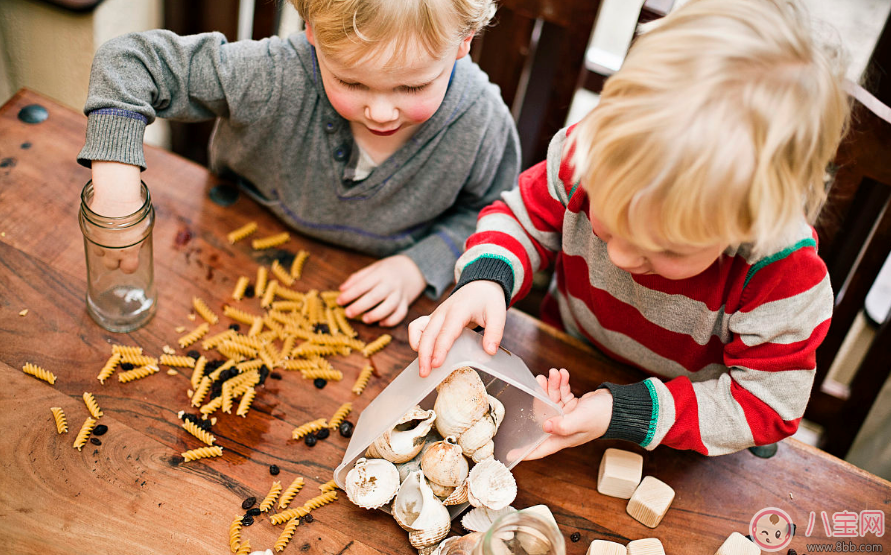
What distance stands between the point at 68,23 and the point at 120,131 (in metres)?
1.04

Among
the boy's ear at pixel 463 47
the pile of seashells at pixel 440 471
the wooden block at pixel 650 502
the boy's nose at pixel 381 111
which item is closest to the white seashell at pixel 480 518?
the pile of seashells at pixel 440 471

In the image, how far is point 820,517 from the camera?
3.32ft

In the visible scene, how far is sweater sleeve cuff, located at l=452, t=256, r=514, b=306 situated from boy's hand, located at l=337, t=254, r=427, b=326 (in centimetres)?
17

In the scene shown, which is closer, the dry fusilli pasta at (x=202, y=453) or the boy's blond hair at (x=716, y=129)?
the boy's blond hair at (x=716, y=129)

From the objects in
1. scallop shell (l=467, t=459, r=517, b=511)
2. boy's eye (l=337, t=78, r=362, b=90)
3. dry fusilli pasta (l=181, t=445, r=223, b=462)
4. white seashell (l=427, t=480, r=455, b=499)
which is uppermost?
boy's eye (l=337, t=78, r=362, b=90)

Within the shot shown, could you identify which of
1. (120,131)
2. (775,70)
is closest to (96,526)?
(120,131)

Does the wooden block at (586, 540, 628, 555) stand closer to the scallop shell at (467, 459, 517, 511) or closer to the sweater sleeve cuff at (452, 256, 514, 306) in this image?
the scallop shell at (467, 459, 517, 511)

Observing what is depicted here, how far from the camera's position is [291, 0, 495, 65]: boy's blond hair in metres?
0.93

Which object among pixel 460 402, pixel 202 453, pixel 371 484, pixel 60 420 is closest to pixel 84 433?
pixel 60 420

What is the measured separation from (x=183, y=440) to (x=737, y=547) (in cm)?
80

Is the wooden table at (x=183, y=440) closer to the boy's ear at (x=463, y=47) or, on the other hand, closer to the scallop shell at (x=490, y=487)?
the scallop shell at (x=490, y=487)

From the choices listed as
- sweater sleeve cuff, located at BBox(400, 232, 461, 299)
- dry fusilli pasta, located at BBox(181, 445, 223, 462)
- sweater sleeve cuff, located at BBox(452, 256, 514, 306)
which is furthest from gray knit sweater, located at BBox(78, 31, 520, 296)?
dry fusilli pasta, located at BBox(181, 445, 223, 462)

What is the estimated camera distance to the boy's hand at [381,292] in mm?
1160

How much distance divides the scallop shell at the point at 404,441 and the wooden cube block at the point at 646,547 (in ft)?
1.08
